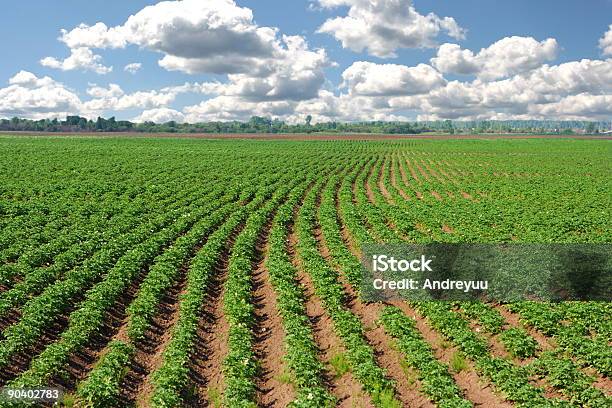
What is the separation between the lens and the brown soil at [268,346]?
8.63 m

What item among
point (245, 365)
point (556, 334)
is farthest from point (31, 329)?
point (556, 334)

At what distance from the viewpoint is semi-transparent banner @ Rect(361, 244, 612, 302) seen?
1271cm

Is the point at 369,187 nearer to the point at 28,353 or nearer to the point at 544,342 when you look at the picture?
the point at 544,342

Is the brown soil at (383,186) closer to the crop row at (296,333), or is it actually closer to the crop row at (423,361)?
the crop row at (296,333)

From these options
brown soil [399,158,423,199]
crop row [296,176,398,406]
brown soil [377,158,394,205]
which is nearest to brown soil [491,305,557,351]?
crop row [296,176,398,406]

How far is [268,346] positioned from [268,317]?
1.52 meters

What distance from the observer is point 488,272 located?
14.0 meters

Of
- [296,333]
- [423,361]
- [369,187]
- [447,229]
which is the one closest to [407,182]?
[369,187]

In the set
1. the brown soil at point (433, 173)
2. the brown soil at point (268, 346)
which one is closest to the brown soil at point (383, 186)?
the brown soil at point (433, 173)

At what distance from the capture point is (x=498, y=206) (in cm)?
2539

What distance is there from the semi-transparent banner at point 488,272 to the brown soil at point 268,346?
2723mm

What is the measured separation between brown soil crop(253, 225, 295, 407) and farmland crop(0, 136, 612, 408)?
4 cm

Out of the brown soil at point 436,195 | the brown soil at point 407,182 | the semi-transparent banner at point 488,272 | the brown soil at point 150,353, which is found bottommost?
the brown soil at point 150,353

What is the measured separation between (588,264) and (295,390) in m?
11.5
